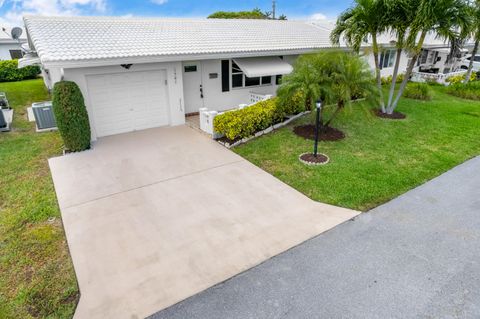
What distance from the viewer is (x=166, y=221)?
639cm

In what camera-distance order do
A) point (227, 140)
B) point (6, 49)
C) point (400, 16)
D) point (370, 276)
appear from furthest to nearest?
1. point (6, 49)
2. point (400, 16)
3. point (227, 140)
4. point (370, 276)

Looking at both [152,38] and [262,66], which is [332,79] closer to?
[262,66]

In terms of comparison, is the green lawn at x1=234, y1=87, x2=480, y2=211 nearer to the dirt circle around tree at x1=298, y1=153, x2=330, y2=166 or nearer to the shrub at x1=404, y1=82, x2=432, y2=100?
the dirt circle around tree at x1=298, y1=153, x2=330, y2=166

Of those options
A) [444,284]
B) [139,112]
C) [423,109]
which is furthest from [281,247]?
[423,109]

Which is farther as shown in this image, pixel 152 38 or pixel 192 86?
pixel 192 86

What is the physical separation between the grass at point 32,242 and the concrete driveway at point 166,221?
22 centimetres

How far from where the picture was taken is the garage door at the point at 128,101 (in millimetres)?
10797

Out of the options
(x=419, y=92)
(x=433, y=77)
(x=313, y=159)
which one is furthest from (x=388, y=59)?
(x=313, y=159)

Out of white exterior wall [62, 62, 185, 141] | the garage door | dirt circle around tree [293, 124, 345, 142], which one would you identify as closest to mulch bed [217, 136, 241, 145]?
dirt circle around tree [293, 124, 345, 142]

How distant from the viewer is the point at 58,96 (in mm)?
9023

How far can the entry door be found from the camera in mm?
Answer: 13227

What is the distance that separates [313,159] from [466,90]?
15347 mm

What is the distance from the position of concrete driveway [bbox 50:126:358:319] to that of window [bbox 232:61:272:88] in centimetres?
606

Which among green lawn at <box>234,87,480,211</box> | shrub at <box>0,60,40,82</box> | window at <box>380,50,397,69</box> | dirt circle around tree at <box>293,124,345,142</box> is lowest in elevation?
green lawn at <box>234,87,480,211</box>
